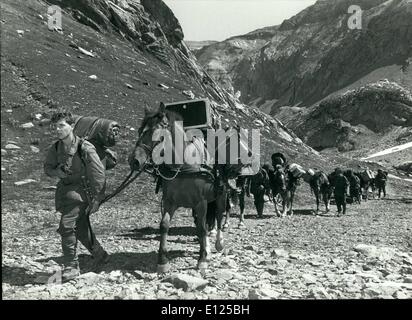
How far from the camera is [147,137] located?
712cm

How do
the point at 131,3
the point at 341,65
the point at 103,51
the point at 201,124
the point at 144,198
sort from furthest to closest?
the point at 341,65
the point at 131,3
the point at 103,51
the point at 144,198
the point at 201,124

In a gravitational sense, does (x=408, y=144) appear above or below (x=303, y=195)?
above

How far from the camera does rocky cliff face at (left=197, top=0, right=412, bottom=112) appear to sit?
138750mm

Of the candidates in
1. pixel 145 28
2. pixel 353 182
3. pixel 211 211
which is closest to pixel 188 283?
pixel 211 211

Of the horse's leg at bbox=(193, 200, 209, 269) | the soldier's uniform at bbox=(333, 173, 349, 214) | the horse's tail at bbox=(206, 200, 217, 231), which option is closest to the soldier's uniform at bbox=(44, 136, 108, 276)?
the horse's leg at bbox=(193, 200, 209, 269)

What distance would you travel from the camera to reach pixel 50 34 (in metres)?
35.0

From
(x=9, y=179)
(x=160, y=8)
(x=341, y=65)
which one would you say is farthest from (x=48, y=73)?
(x=341, y=65)

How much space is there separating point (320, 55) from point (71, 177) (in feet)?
538

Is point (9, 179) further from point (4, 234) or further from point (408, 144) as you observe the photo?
point (408, 144)

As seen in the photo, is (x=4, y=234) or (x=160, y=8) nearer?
(x=4, y=234)

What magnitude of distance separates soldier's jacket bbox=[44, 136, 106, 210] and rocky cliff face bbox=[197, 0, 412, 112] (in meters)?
117

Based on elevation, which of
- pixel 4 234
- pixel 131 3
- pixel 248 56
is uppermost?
pixel 248 56

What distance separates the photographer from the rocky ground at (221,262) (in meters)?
A: 6.22

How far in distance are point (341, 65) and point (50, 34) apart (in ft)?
407
